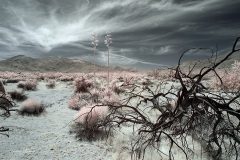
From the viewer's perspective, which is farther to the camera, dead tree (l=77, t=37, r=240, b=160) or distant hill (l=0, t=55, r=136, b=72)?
distant hill (l=0, t=55, r=136, b=72)

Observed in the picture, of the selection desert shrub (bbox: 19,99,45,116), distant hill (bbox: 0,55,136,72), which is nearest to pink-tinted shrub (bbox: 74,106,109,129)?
desert shrub (bbox: 19,99,45,116)

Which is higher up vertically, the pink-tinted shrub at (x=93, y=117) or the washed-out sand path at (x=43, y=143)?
the pink-tinted shrub at (x=93, y=117)

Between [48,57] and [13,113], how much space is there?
129 meters

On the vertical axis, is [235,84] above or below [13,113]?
above

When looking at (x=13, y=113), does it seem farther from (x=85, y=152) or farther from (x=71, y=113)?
(x=85, y=152)

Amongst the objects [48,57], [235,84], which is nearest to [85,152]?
[235,84]

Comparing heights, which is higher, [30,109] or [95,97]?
[95,97]

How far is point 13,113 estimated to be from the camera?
7504mm

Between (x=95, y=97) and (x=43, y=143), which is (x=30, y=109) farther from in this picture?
(x=95, y=97)

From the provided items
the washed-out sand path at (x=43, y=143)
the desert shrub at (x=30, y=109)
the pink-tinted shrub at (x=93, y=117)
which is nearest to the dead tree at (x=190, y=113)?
the washed-out sand path at (x=43, y=143)

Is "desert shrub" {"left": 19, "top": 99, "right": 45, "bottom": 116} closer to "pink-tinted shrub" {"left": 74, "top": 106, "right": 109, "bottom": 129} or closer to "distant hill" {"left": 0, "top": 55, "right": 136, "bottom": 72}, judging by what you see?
"pink-tinted shrub" {"left": 74, "top": 106, "right": 109, "bottom": 129}

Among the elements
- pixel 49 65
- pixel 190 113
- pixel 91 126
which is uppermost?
pixel 49 65

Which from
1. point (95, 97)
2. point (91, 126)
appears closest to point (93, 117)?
point (91, 126)

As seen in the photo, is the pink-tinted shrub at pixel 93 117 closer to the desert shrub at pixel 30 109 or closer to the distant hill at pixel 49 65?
the desert shrub at pixel 30 109
